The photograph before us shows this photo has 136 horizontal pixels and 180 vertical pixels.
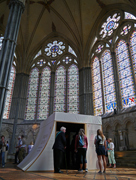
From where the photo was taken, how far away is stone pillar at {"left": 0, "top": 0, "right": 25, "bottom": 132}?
24.6 feet

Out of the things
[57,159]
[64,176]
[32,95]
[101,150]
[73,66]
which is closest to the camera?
[64,176]

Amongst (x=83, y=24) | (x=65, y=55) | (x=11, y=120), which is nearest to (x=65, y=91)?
(x=65, y=55)

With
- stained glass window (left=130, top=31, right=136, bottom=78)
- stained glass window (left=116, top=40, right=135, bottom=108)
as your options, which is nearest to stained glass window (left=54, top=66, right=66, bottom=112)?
stained glass window (left=116, top=40, right=135, bottom=108)

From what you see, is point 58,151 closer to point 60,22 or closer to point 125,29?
point 125,29

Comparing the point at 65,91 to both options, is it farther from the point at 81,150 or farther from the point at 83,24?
the point at 81,150

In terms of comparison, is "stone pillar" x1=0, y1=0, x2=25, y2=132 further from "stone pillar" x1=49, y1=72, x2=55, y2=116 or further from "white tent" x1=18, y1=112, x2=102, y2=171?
"stone pillar" x1=49, y1=72, x2=55, y2=116

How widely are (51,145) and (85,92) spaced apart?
28.7 ft

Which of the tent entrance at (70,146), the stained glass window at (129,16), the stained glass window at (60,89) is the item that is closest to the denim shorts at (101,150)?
the tent entrance at (70,146)

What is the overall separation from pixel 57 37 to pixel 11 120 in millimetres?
9233

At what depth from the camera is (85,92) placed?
1330 centimetres

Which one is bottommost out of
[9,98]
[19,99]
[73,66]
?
[19,99]

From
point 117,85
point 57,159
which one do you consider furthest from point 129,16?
point 57,159

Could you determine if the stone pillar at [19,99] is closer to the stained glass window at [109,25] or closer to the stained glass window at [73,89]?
the stained glass window at [73,89]

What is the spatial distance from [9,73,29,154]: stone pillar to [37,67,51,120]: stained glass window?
4.55 ft
